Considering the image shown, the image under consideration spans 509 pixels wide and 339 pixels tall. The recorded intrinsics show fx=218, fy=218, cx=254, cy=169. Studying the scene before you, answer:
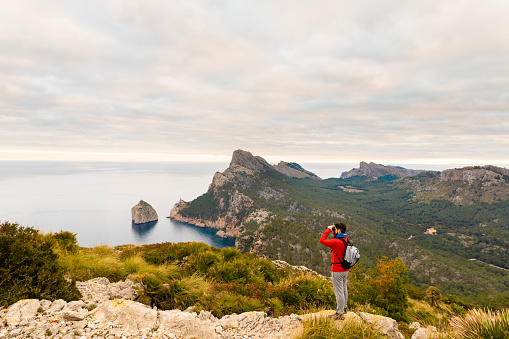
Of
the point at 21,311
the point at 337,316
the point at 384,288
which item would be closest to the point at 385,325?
the point at 337,316

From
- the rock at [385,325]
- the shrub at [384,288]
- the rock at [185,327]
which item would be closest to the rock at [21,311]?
the rock at [185,327]

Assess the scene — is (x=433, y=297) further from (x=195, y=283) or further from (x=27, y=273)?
(x=27, y=273)

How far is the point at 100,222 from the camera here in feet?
575

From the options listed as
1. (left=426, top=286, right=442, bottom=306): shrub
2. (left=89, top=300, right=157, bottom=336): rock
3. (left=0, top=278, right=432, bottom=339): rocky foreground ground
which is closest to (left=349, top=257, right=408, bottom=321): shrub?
(left=0, top=278, right=432, bottom=339): rocky foreground ground

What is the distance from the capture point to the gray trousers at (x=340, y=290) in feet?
21.4

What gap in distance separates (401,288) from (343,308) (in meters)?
11.1

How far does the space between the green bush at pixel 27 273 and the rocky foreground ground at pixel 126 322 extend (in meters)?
0.30

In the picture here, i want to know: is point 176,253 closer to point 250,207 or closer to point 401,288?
point 401,288

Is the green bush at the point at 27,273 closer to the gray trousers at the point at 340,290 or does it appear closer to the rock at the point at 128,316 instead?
the rock at the point at 128,316

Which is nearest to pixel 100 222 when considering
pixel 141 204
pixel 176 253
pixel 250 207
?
pixel 141 204

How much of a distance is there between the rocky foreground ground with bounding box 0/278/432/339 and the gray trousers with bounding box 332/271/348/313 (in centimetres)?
49

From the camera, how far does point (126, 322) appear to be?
5098mm

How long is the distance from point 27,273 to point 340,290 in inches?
335

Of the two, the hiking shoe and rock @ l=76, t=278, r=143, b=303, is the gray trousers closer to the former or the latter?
the hiking shoe
